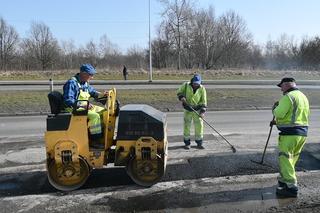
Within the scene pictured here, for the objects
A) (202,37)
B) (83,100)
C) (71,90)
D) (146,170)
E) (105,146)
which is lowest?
(146,170)

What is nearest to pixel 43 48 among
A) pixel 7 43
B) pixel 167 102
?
pixel 7 43

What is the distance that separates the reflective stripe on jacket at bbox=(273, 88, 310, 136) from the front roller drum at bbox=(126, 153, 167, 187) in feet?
6.16

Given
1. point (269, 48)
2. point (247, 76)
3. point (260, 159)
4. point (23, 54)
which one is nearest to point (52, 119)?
point (260, 159)

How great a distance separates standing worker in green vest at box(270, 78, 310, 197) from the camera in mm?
5711

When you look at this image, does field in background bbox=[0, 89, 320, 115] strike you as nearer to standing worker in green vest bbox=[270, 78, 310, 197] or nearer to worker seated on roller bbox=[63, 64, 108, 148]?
worker seated on roller bbox=[63, 64, 108, 148]

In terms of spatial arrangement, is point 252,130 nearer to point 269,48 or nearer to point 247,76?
point 247,76

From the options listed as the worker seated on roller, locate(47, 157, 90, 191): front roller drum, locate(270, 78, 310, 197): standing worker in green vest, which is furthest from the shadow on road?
locate(270, 78, 310, 197): standing worker in green vest

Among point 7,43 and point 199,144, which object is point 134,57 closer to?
point 7,43

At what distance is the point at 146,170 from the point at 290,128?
7.49ft

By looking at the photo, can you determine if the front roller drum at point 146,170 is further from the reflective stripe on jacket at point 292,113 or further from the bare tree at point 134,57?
the bare tree at point 134,57

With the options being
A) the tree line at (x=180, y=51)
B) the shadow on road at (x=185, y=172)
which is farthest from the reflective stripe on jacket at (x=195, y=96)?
the tree line at (x=180, y=51)

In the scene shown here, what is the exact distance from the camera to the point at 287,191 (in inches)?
230

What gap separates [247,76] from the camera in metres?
43.9

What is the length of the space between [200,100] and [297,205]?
383 centimetres
